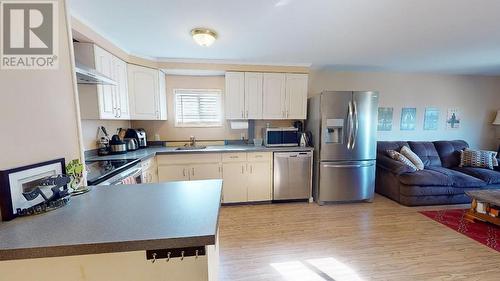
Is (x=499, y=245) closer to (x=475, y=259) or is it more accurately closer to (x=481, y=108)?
(x=475, y=259)

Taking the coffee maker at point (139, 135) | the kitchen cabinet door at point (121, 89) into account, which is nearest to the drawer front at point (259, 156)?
the coffee maker at point (139, 135)

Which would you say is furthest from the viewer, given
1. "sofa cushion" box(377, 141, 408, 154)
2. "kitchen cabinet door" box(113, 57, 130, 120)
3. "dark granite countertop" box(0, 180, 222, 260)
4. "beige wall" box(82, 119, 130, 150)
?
"sofa cushion" box(377, 141, 408, 154)

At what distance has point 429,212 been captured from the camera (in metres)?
3.09

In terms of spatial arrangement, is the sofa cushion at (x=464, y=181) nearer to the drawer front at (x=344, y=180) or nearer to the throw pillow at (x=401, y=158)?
the throw pillow at (x=401, y=158)

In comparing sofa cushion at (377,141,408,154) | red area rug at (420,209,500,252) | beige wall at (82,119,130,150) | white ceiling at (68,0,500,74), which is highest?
white ceiling at (68,0,500,74)

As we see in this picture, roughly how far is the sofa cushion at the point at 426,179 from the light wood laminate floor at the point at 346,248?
416 millimetres

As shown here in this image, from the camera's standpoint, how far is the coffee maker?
3.32 m

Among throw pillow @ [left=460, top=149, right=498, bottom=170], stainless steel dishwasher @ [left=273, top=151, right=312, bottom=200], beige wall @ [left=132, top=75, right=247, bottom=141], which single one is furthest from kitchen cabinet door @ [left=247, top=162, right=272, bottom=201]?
throw pillow @ [left=460, top=149, right=498, bottom=170]

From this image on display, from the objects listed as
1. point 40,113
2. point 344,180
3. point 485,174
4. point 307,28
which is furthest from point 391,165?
point 40,113

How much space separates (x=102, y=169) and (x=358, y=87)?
4361 millimetres

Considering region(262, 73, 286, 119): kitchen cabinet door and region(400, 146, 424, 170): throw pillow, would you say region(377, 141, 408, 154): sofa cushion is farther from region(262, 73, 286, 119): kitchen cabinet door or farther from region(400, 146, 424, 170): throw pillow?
region(262, 73, 286, 119): kitchen cabinet door

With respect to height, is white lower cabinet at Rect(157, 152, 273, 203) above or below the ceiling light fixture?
below

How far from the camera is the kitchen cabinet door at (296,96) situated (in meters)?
3.61

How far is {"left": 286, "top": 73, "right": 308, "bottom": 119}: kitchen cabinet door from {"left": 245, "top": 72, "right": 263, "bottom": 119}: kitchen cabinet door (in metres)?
0.48
